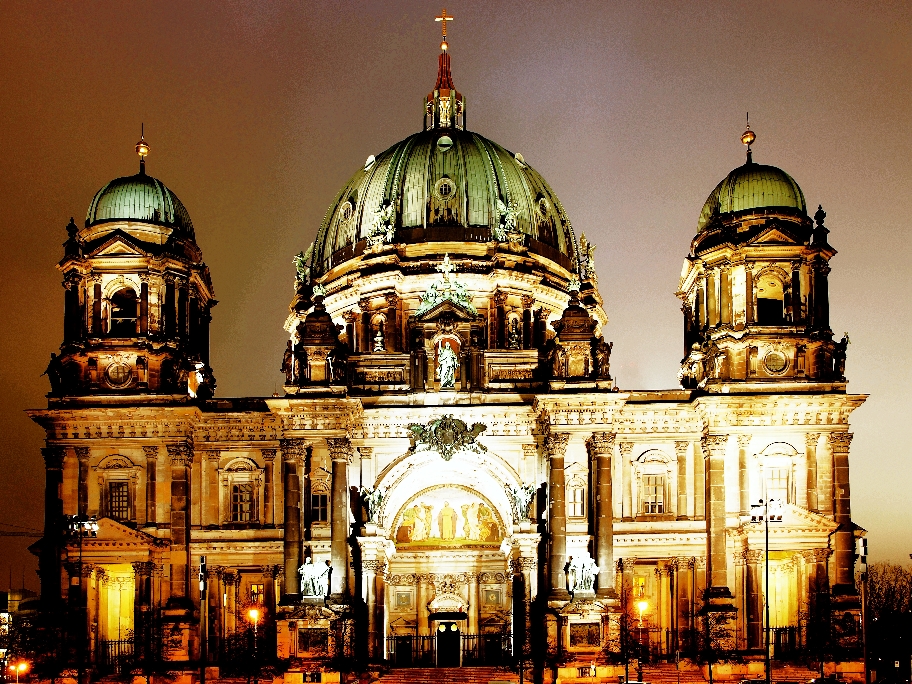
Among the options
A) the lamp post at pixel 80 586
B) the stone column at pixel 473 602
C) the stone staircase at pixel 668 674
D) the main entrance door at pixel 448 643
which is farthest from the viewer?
the stone column at pixel 473 602

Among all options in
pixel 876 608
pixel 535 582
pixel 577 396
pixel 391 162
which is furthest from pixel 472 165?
pixel 876 608

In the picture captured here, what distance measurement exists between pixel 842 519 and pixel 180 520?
2948 centimetres

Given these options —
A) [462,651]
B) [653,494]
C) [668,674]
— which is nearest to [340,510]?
[462,651]

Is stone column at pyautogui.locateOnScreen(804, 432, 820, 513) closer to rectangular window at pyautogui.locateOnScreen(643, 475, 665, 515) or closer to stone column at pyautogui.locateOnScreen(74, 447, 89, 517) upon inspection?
rectangular window at pyautogui.locateOnScreen(643, 475, 665, 515)

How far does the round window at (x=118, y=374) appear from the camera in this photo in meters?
64.0

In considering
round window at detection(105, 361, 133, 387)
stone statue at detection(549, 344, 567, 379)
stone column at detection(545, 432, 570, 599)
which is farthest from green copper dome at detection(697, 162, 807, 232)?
round window at detection(105, 361, 133, 387)

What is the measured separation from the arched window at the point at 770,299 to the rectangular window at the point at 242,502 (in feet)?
81.5

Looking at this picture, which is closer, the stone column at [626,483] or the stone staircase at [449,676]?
the stone staircase at [449,676]

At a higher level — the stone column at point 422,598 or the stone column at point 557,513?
the stone column at point 557,513

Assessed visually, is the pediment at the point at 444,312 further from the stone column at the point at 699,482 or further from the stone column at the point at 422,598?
the stone column at the point at 422,598

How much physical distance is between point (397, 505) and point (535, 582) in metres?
7.47

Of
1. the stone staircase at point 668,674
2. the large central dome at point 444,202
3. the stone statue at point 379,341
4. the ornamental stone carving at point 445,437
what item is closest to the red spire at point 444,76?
the large central dome at point 444,202

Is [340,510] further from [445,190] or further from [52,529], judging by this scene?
[445,190]

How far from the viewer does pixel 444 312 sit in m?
63.8
